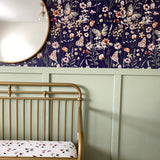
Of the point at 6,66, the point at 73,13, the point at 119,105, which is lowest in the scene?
the point at 119,105

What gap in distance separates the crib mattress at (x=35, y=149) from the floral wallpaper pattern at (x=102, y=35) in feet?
2.28

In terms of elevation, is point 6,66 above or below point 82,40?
below

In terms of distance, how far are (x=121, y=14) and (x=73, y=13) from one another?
44 cm

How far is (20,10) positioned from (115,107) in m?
1.23

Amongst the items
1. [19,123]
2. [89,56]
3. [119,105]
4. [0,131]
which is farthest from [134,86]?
[0,131]

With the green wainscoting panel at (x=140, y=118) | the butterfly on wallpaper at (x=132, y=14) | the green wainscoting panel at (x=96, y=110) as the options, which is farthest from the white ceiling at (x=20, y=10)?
the green wainscoting panel at (x=140, y=118)

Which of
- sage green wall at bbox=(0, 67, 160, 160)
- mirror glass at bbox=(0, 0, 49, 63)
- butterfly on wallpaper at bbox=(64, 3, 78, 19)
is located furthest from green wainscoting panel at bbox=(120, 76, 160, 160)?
mirror glass at bbox=(0, 0, 49, 63)

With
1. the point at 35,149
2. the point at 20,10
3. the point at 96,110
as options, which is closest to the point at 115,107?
the point at 96,110

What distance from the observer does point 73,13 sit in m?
1.57

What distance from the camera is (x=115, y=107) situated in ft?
5.41

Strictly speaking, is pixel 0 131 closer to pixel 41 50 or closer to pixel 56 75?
pixel 56 75

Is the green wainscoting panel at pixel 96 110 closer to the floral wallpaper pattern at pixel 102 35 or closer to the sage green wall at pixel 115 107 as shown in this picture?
the sage green wall at pixel 115 107

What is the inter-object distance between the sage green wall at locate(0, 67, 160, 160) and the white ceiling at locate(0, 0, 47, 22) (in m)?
0.45

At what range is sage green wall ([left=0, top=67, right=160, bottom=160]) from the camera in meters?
1.60
